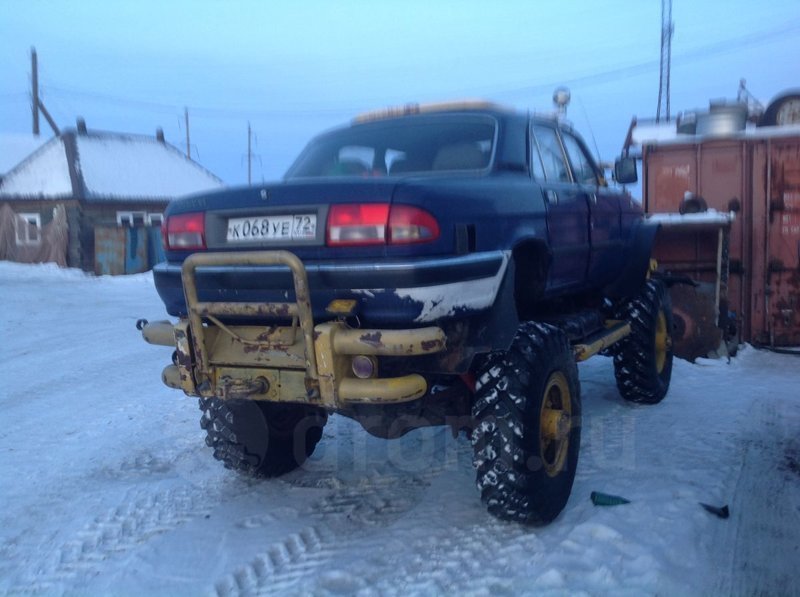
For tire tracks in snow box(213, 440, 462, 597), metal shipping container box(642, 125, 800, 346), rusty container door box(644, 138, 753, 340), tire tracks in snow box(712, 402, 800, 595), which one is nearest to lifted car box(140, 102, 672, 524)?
A: tire tracks in snow box(213, 440, 462, 597)

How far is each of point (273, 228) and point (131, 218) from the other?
24.3 meters

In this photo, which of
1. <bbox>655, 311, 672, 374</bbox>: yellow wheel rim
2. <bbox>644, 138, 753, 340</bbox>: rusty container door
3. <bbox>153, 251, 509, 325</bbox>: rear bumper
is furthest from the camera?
<bbox>644, 138, 753, 340</bbox>: rusty container door

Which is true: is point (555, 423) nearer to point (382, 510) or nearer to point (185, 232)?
point (382, 510)

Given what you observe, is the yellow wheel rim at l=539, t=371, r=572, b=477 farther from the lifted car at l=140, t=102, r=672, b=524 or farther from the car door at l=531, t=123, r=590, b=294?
the car door at l=531, t=123, r=590, b=294

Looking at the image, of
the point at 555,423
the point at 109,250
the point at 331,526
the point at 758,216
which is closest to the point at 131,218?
the point at 109,250

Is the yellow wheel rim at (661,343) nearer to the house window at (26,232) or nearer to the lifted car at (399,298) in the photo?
the lifted car at (399,298)

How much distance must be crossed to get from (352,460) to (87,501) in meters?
1.56

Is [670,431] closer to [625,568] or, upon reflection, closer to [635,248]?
[635,248]

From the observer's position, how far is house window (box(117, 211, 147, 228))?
25500 millimetres

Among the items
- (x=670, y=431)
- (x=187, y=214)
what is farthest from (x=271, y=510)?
(x=670, y=431)

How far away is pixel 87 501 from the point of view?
159 inches

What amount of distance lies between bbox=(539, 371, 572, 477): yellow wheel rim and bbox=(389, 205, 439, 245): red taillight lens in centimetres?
110

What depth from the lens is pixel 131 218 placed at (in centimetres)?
2588

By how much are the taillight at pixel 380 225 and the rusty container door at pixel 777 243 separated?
22.0 feet
